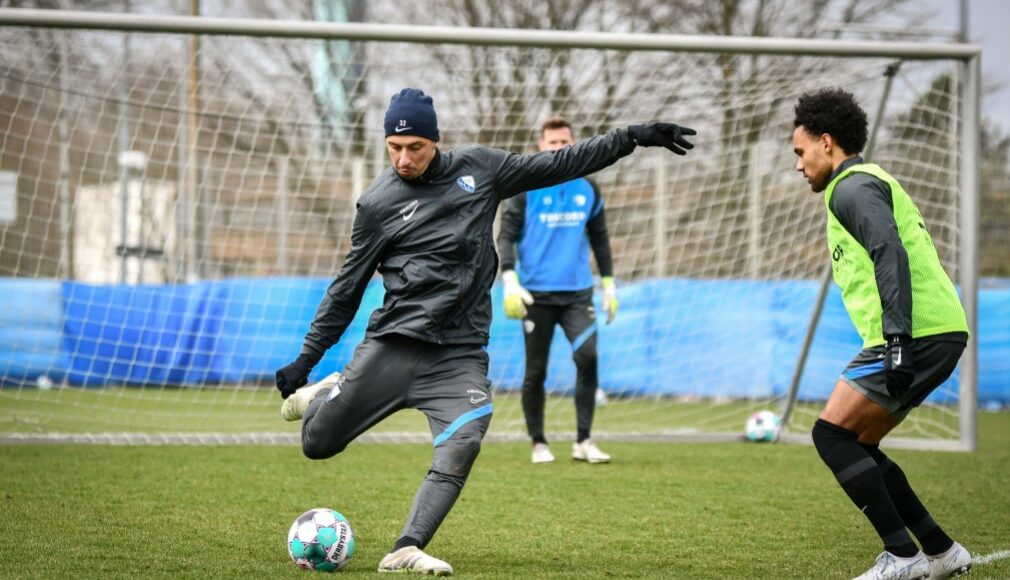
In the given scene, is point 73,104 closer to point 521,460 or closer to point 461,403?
point 521,460

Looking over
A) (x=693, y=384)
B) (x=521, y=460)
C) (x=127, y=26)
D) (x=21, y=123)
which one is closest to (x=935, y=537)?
(x=521, y=460)

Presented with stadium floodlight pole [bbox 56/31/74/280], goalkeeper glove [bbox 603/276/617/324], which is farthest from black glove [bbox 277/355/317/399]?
stadium floodlight pole [bbox 56/31/74/280]

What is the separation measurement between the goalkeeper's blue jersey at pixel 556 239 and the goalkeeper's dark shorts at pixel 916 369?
4.07 metres

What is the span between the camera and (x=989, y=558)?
509 cm

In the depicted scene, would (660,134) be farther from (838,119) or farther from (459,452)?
(459,452)

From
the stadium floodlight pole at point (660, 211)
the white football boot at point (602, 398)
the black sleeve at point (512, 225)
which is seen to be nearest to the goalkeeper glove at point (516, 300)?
the black sleeve at point (512, 225)

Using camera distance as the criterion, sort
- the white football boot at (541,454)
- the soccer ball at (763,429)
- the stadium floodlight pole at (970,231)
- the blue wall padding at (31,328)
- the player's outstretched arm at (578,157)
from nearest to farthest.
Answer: the player's outstretched arm at (578,157) < the white football boot at (541,454) < the stadium floodlight pole at (970,231) < the soccer ball at (763,429) < the blue wall padding at (31,328)

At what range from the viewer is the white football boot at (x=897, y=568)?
4.46 meters

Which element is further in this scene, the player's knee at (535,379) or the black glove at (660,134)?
the player's knee at (535,379)

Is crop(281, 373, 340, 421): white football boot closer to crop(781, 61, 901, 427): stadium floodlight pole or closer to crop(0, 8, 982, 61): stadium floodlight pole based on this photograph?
crop(0, 8, 982, 61): stadium floodlight pole

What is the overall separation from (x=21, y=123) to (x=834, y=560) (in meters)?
8.07

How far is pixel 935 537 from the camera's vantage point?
4.63 metres

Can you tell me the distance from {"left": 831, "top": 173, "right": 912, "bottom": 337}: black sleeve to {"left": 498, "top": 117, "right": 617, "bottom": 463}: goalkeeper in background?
413cm

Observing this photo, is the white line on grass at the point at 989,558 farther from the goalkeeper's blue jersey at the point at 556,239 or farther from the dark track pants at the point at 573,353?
the goalkeeper's blue jersey at the point at 556,239
